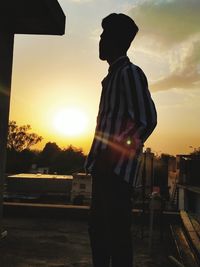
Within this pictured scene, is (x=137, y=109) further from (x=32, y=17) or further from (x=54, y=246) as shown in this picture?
(x=32, y=17)

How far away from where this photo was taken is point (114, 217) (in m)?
2.29

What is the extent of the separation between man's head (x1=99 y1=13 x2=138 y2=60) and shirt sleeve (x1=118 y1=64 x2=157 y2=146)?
0.18m

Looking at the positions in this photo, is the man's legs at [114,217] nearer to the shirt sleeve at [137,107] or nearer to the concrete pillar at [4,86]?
the shirt sleeve at [137,107]

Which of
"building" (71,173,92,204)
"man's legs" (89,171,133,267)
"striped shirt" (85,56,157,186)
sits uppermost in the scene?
"striped shirt" (85,56,157,186)

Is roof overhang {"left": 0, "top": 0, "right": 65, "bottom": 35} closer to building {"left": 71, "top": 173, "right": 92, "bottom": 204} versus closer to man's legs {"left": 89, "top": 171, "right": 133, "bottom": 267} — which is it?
man's legs {"left": 89, "top": 171, "right": 133, "bottom": 267}

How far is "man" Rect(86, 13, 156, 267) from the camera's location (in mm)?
2305

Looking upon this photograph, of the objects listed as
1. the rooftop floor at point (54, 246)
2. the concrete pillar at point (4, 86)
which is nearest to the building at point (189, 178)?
the rooftop floor at point (54, 246)

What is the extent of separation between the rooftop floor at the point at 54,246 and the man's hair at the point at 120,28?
2.92 metres

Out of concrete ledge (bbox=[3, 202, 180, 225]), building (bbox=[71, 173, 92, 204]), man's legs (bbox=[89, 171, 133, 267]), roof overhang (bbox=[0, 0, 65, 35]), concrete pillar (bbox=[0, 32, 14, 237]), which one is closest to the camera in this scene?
man's legs (bbox=[89, 171, 133, 267])

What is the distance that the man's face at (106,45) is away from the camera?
2543 millimetres

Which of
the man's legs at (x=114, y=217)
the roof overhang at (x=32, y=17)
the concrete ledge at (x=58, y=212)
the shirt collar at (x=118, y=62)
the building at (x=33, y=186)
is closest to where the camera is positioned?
the man's legs at (x=114, y=217)

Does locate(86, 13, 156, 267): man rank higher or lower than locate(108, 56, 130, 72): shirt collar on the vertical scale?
lower

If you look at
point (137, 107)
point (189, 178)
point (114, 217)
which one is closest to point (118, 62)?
point (137, 107)

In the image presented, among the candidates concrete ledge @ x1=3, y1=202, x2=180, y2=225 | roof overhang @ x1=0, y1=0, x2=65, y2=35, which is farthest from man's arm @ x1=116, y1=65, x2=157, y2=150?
concrete ledge @ x1=3, y1=202, x2=180, y2=225
